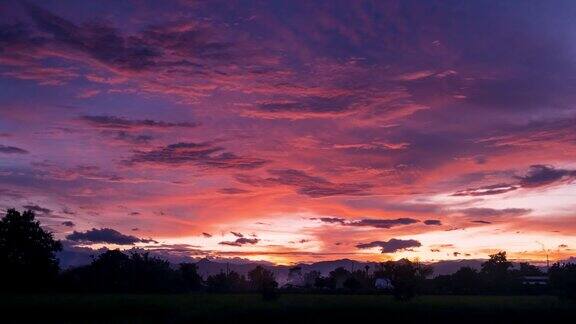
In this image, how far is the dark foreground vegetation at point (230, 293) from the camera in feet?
152

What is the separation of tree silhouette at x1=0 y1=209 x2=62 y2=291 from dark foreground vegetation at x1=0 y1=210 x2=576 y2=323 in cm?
13

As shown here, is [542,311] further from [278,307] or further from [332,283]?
[332,283]

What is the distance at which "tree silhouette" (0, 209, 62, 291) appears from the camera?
72750 millimetres

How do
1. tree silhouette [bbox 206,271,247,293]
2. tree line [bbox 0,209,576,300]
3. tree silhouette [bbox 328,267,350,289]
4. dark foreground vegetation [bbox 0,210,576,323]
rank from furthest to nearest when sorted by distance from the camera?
tree silhouette [bbox 328,267,350,289] < tree silhouette [bbox 206,271,247,293] < tree line [bbox 0,209,576,300] < dark foreground vegetation [bbox 0,210,576,323]

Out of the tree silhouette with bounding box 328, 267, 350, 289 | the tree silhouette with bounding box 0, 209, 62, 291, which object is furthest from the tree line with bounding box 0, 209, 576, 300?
the tree silhouette with bounding box 328, 267, 350, 289

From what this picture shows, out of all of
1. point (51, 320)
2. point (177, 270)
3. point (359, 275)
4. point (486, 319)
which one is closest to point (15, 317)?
point (51, 320)

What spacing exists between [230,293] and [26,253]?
27.3 meters

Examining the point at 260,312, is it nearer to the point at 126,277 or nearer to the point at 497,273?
the point at 126,277

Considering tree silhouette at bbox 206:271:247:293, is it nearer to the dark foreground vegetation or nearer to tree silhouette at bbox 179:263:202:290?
the dark foreground vegetation

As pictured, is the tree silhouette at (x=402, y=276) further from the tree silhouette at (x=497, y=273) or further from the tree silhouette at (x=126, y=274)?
the tree silhouette at (x=126, y=274)

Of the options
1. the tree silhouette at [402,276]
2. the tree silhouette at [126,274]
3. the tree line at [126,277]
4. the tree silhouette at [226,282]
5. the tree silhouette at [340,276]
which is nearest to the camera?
the tree silhouette at [402,276]

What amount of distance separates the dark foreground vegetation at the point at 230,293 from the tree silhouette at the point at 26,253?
0.13 metres

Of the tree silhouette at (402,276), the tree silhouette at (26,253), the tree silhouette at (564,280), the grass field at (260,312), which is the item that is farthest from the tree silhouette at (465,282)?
the tree silhouette at (26,253)

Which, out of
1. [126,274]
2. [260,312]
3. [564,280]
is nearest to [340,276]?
[126,274]
